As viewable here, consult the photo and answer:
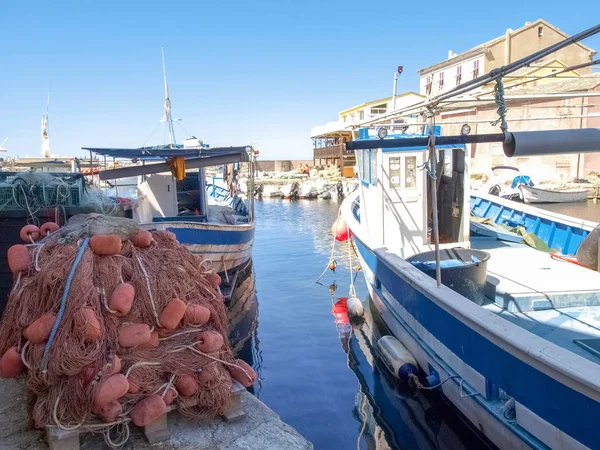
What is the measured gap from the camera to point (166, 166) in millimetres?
8945

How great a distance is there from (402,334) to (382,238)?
191 cm

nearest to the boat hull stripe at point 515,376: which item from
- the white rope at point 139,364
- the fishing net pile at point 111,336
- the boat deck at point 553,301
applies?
the boat deck at point 553,301

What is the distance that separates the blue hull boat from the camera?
345 centimetres

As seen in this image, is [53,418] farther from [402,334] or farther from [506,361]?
[402,334]

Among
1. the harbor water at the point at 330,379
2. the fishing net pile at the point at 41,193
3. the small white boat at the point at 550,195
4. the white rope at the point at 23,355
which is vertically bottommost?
the harbor water at the point at 330,379

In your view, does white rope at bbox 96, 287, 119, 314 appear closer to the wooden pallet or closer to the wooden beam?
the wooden pallet

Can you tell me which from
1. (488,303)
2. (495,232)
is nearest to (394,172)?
(495,232)

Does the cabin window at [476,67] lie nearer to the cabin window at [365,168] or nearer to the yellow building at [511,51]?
the yellow building at [511,51]

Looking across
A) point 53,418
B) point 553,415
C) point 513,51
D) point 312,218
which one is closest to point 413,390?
point 553,415

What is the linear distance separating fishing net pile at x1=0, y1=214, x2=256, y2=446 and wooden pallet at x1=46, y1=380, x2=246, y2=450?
7 centimetres

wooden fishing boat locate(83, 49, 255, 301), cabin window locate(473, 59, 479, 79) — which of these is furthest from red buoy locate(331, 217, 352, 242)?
cabin window locate(473, 59, 479, 79)

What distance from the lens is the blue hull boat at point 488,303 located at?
345 centimetres

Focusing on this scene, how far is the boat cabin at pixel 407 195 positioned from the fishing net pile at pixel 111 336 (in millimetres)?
4263

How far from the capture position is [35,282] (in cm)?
407
